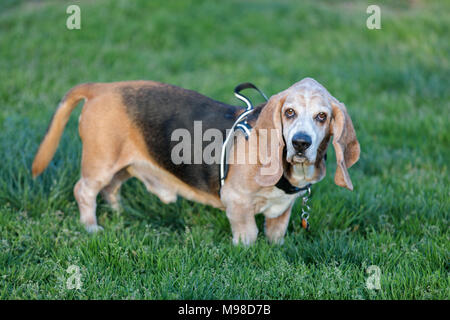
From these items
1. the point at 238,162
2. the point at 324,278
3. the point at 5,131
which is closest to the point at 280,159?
the point at 238,162

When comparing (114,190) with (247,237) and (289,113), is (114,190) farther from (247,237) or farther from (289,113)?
(289,113)

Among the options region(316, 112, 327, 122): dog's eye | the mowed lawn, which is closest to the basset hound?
region(316, 112, 327, 122): dog's eye

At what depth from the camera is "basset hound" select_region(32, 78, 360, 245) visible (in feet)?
11.0

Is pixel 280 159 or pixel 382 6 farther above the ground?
pixel 382 6

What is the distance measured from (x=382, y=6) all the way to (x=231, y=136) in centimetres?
952

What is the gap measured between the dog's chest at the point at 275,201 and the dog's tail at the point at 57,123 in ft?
5.57

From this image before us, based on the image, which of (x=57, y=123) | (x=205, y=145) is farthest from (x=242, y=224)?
(x=57, y=123)

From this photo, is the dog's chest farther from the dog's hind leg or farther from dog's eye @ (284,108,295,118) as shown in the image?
the dog's hind leg

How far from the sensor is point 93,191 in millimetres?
4219

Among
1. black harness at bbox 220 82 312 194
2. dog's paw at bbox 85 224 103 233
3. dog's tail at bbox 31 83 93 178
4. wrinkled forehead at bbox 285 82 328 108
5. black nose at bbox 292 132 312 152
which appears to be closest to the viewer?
black nose at bbox 292 132 312 152

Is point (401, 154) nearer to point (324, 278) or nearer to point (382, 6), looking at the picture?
point (324, 278)

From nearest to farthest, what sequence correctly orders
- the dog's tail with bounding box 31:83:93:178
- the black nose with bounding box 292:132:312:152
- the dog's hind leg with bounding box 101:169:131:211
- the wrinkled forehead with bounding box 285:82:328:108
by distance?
the black nose with bounding box 292:132:312:152 < the wrinkled forehead with bounding box 285:82:328:108 < the dog's tail with bounding box 31:83:93:178 < the dog's hind leg with bounding box 101:169:131:211

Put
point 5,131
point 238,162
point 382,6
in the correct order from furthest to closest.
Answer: point 382,6, point 5,131, point 238,162

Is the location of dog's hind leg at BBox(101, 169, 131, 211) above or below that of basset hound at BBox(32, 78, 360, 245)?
below
